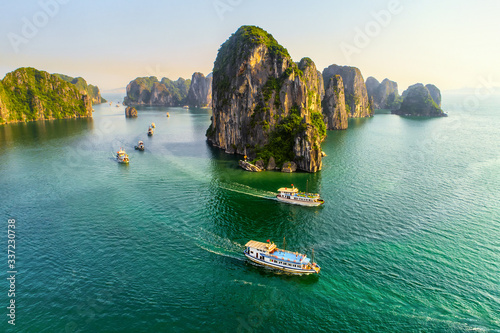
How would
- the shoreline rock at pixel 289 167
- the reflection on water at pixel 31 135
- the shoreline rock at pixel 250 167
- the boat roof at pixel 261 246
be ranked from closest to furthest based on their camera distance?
the boat roof at pixel 261 246, the shoreline rock at pixel 289 167, the shoreline rock at pixel 250 167, the reflection on water at pixel 31 135

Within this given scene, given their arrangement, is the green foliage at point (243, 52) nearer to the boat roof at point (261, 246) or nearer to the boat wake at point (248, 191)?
the boat wake at point (248, 191)

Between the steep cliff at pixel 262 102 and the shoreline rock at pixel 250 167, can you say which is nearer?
the shoreline rock at pixel 250 167

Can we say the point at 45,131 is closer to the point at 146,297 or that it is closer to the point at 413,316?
the point at 146,297

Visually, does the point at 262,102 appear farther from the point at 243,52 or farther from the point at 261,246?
the point at 261,246

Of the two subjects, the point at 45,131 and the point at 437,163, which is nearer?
the point at 437,163

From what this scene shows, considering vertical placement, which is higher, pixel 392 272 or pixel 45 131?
pixel 45 131

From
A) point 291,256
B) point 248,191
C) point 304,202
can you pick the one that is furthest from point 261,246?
point 248,191

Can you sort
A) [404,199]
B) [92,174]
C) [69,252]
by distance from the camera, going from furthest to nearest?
[92,174] < [404,199] < [69,252]

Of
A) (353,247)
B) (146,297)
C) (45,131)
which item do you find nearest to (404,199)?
(353,247)

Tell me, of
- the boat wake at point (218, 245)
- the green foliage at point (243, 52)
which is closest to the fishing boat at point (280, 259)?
the boat wake at point (218, 245)
